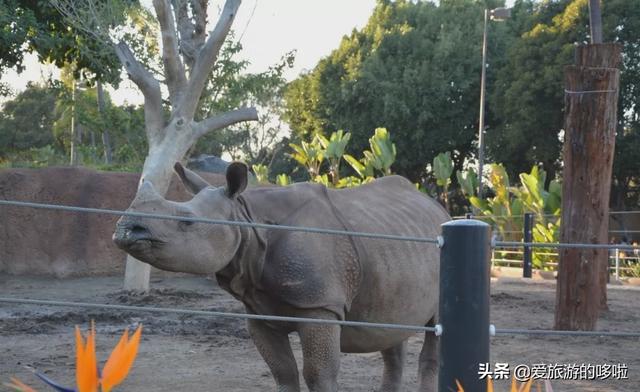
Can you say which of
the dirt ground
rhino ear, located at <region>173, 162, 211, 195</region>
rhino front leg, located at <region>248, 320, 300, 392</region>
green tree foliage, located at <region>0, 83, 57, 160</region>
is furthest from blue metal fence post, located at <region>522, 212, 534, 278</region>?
green tree foliage, located at <region>0, 83, 57, 160</region>

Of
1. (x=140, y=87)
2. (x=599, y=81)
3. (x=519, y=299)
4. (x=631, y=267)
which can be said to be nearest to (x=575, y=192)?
(x=599, y=81)

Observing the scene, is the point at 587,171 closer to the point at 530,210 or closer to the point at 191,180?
the point at 191,180

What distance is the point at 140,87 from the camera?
1183 cm

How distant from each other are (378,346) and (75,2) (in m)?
8.78

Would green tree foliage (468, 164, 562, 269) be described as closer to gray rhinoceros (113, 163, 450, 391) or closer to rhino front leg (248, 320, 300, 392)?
gray rhinoceros (113, 163, 450, 391)

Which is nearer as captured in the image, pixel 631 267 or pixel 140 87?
pixel 140 87

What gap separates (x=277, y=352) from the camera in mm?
4535

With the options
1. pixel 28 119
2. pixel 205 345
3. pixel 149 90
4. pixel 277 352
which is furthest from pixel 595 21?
pixel 28 119

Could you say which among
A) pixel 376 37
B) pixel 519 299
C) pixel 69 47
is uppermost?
pixel 376 37

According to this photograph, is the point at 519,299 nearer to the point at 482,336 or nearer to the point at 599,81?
the point at 599,81

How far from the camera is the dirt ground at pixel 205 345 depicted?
20.8 feet

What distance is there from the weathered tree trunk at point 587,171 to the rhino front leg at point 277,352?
15.3 ft

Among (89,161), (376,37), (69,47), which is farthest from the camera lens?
(376,37)

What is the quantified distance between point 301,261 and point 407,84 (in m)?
29.8
